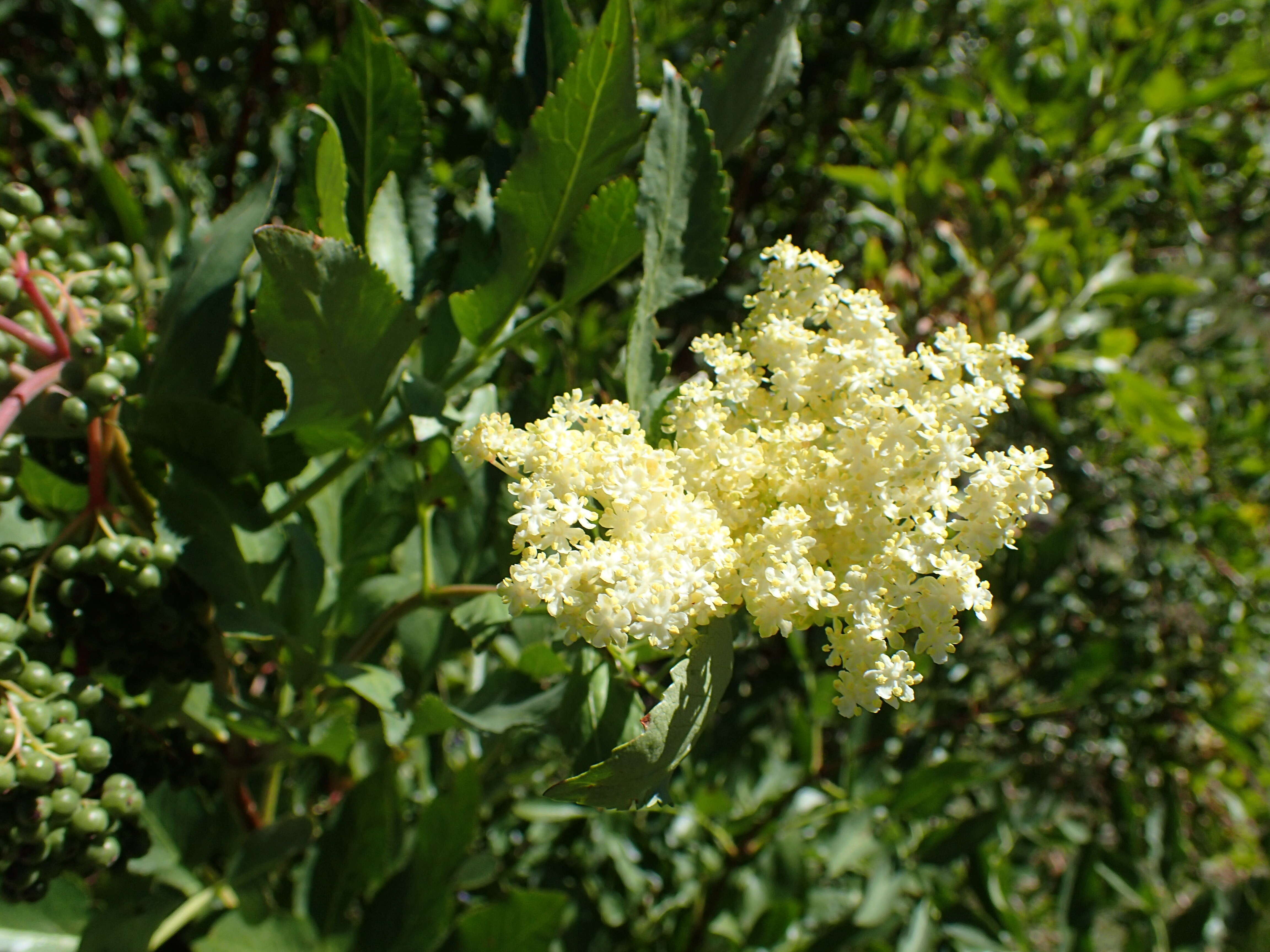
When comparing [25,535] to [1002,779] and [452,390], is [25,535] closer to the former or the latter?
[452,390]

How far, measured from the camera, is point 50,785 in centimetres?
68

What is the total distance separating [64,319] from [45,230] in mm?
117

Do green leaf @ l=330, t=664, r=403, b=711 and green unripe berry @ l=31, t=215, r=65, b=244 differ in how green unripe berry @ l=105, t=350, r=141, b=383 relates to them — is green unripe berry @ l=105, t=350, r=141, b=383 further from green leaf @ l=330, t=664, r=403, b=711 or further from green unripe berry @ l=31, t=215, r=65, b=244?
green leaf @ l=330, t=664, r=403, b=711

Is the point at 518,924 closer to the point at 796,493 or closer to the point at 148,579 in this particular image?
the point at 148,579

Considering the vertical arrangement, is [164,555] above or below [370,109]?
below

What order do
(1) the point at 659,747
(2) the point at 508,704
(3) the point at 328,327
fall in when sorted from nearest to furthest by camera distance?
(1) the point at 659,747, (3) the point at 328,327, (2) the point at 508,704

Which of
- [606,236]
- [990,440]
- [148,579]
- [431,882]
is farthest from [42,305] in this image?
[990,440]

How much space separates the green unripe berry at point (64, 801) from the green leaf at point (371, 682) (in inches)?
8.3

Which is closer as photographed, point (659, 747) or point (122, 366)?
point (659, 747)

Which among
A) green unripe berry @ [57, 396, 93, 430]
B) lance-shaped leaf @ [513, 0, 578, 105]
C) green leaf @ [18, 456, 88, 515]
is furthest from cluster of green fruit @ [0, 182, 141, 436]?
lance-shaped leaf @ [513, 0, 578, 105]

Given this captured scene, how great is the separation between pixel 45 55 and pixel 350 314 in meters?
1.89

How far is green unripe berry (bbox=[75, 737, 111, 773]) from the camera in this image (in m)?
0.71

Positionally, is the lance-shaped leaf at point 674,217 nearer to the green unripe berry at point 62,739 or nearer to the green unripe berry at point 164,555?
the green unripe berry at point 164,555

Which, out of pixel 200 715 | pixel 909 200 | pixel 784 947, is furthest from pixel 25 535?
pixel 909 200
